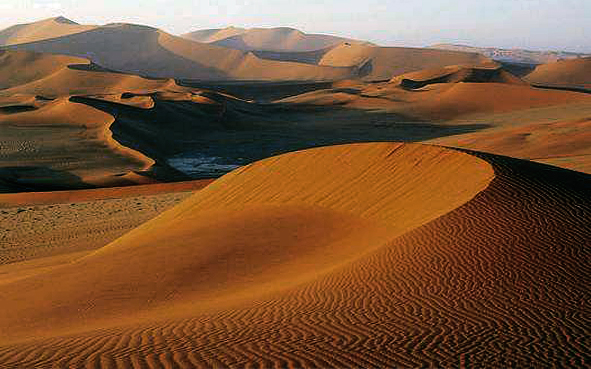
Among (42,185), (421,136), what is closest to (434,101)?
(421,136)

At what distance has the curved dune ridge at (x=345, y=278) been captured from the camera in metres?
6.36

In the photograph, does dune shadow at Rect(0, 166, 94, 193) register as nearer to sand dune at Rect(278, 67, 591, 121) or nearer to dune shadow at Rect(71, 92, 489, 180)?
dune shadow at Rect(71, 92, 489, 180)

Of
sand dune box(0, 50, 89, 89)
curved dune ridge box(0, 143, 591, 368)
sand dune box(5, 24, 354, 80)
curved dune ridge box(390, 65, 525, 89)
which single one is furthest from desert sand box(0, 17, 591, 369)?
sand dune box(5, 24, 354, 80)

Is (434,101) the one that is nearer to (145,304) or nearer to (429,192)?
(429,192)

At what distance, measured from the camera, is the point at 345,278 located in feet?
28.4

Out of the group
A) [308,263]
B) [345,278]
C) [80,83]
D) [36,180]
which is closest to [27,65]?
[80,83]

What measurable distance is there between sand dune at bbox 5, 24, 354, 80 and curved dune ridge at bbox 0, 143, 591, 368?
11019 cm

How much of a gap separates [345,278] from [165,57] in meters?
150

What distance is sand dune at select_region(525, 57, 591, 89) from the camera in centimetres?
10500

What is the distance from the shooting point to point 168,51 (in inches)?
6201

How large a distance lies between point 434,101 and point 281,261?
5686 centimetres

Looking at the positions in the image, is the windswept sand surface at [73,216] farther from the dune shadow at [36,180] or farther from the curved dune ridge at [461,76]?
the curved dune ridge at [461,76]

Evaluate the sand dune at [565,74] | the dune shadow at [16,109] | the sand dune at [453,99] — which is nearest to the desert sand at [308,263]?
the dune shadow at [16,109]

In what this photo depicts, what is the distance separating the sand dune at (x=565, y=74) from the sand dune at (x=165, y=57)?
33.0m
